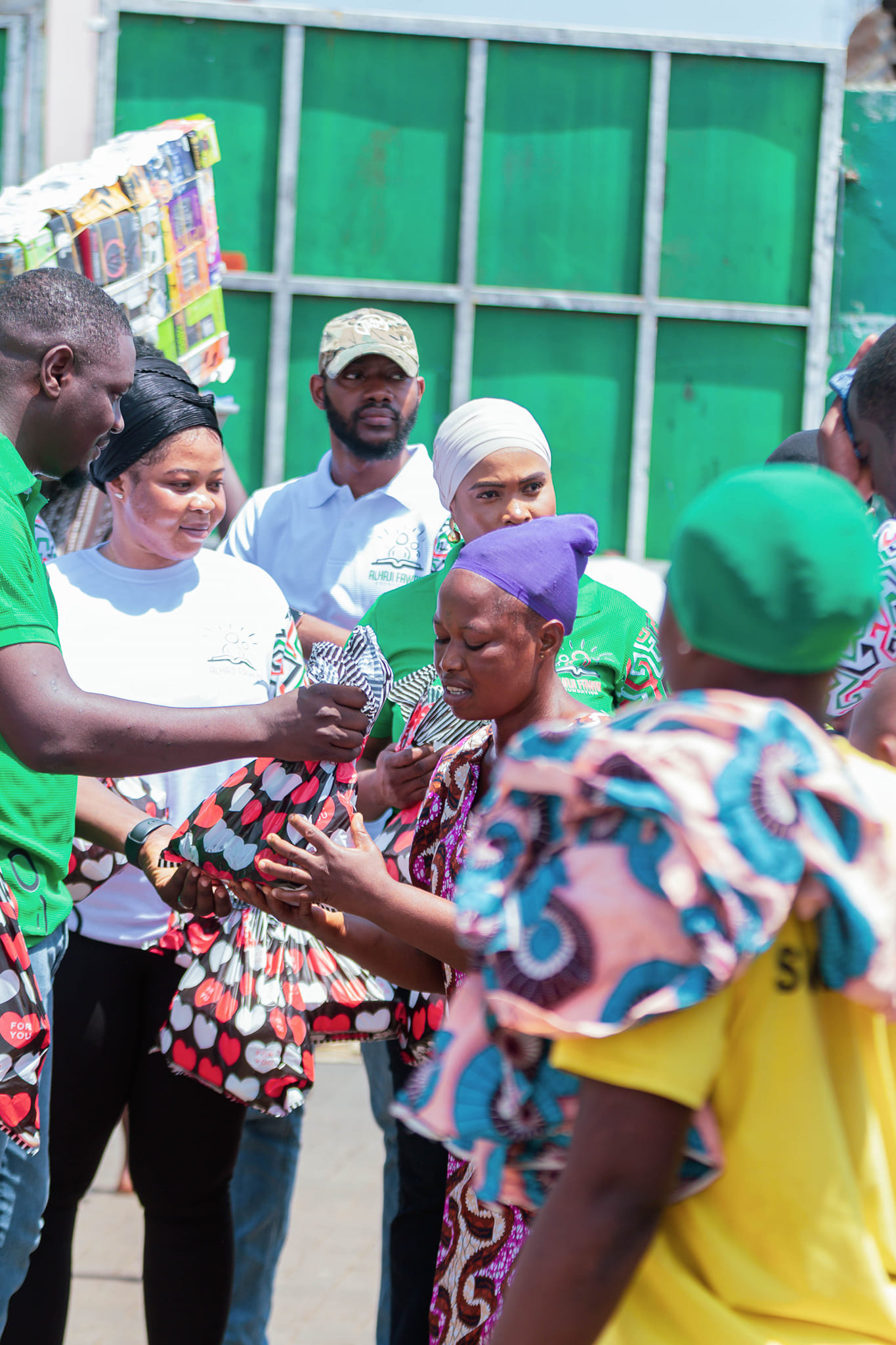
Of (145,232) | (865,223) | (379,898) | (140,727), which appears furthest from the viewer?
(865,223)

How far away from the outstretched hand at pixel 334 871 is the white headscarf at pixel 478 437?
1.18 metres

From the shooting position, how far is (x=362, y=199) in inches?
276

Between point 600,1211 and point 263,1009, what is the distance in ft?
5.44

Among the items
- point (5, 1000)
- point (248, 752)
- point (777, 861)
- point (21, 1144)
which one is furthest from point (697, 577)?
point (21, 1144)

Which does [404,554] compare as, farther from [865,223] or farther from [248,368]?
[865,223]

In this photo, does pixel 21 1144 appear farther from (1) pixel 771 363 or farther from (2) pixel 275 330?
(1) pixel 771 363

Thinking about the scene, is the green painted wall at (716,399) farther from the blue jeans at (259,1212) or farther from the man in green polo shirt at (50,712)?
the man in green polo shirt at (50,712)

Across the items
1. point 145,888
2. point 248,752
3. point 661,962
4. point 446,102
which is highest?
point 446,102

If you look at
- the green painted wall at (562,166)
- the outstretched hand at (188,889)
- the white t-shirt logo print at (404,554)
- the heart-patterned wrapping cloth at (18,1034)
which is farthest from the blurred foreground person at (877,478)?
the green painted wall at (562,166)

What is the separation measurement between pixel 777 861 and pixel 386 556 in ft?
9.52

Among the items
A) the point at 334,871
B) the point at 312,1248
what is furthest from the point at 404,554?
the point at 312,1248

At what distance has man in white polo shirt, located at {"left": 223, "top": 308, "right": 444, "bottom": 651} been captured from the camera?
13.2ft

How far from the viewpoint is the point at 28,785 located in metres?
2.55

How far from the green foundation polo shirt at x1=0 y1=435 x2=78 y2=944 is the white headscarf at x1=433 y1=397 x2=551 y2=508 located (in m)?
1.00
